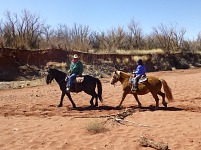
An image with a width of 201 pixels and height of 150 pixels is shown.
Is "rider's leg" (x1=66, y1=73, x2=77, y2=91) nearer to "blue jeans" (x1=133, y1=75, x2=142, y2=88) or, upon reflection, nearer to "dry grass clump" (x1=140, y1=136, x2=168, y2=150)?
"blue jeans" (x1=133, y1=75, x2=142, y2=88)

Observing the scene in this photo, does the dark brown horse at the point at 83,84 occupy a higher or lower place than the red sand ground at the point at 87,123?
higher

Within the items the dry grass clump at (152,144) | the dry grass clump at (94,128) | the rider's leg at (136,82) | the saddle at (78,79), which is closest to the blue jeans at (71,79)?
the saddle at (78,79)

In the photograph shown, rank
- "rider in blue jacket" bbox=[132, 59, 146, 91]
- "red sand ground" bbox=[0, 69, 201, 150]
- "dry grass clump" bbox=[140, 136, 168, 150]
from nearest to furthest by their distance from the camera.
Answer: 1. "dry grass clump" bbox=[140, 136, 168, 150]
2. "red sand ground" bbox=[0, 69, 201, 150]
3. "rider in blue jacket" bbox=[132, 59, 146, 91]

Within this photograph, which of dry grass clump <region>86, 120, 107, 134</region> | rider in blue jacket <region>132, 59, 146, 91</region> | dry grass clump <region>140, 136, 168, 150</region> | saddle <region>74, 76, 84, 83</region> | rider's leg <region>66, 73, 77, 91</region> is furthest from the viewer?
saddle <region>74, 76, 84, 83</region>

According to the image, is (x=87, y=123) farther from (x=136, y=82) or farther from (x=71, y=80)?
(x=71, y=80)

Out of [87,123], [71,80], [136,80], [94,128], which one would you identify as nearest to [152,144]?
[94,128]

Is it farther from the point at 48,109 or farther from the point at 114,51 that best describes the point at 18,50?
the point at 48,109

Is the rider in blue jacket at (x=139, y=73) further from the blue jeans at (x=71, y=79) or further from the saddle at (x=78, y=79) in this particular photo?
the blue jeans at (x=71, y=79)

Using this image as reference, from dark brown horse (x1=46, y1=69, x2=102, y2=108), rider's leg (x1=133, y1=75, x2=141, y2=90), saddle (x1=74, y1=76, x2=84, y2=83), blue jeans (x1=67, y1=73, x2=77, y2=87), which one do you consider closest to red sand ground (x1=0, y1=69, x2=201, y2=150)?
dark brown horse (x1=46, y1=69, x2=102, y2=108)

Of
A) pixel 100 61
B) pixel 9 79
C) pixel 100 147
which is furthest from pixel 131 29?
pixel 100 147

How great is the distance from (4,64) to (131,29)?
24509 millimetres

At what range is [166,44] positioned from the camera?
143 ft

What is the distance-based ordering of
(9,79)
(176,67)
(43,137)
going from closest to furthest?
(43,137), (9,79), (176,67)

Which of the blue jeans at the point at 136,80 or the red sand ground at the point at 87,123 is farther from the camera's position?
the blue jeans at the point at 136,80
